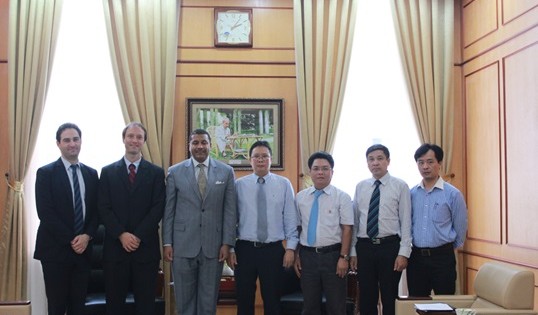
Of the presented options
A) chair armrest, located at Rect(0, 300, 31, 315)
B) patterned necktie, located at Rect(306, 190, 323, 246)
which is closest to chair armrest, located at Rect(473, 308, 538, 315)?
patterned necktie, located at Rect(306, 190, 323, 246)

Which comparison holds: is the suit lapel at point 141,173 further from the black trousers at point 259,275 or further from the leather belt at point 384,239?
the leather belt at point 384,239

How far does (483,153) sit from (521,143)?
2.18 feet

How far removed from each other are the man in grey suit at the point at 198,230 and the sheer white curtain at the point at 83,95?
1296 millimetres

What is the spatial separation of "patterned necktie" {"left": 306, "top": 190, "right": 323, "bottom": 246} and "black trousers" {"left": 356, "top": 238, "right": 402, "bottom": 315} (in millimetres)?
365

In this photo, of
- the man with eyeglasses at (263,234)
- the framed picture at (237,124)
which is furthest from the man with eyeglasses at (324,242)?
the framed picture at (237,124)

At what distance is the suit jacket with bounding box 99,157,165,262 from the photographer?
149 inches

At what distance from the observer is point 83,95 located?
5.03 m

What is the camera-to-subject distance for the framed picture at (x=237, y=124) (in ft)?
16.7

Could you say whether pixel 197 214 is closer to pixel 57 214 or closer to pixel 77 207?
pixel 77 207

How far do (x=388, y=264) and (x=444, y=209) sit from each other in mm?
563

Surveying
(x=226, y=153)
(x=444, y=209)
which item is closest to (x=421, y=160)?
(x=444, y=209)

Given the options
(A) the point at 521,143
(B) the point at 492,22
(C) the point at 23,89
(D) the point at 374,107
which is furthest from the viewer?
(D) the point at 374,107

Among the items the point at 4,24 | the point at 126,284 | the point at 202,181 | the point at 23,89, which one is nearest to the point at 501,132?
the point at 202,181

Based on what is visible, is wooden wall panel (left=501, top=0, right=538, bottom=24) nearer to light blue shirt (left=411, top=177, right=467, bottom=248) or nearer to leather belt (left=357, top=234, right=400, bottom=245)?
light blue shirt (left=411, top=177, right=467, bottom=248)
